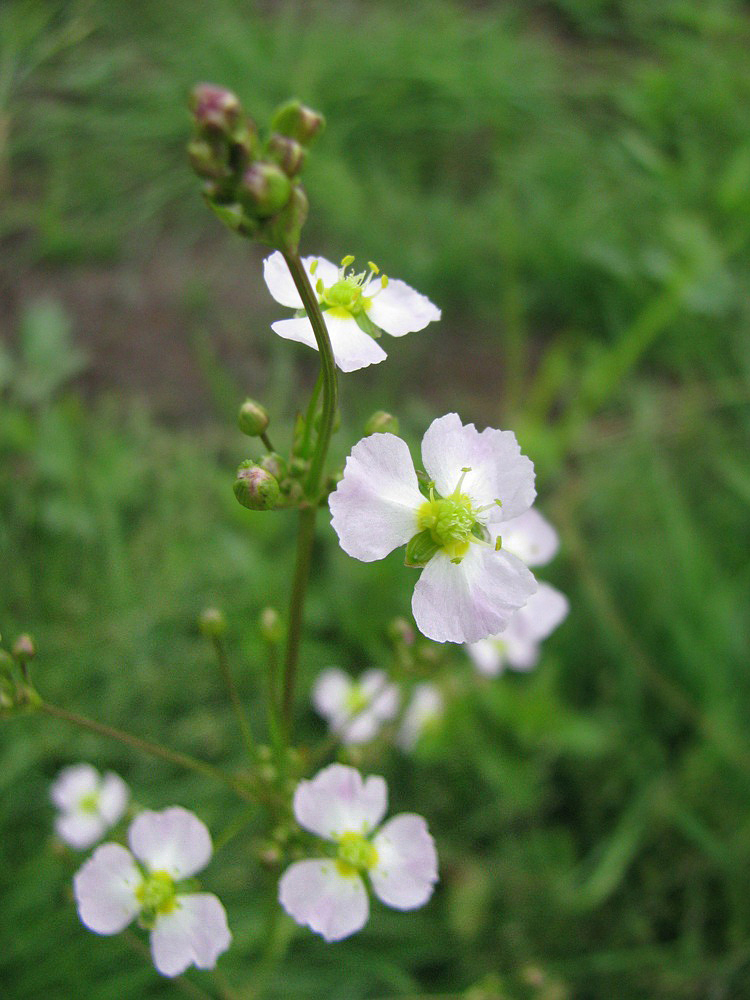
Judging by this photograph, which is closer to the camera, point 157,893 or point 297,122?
point 297,122

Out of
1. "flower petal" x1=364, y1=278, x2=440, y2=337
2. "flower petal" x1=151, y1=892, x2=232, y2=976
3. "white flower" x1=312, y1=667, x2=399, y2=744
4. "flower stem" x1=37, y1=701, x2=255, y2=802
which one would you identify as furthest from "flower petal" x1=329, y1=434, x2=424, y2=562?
"white flower" x1=312, y1=667, x2=399, y2=744

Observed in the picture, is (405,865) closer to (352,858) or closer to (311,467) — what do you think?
(352,858)

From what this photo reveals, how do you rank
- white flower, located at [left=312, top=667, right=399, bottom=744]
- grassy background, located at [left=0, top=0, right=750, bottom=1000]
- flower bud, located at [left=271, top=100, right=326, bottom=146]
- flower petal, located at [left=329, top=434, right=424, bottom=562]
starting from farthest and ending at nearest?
white flower, located at [left=312, top=667, right=399, bottom=744] → grassy background, located at [left=0, top=0, right=750, bottom=1000] → flower petal, located at [left=329, top=434, right=424, bottom=562] → flower bud, located at [left=271, top=100, right=326, bottom=146]

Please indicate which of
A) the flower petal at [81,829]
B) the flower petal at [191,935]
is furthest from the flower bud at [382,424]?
the flower petal at [81,829]

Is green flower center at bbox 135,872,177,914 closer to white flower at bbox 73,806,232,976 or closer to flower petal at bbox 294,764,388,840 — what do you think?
white flower at bbox 73,806,232,976

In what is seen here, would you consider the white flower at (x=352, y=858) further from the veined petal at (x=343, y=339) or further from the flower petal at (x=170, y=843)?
the veined petal at (x=343, y=339)

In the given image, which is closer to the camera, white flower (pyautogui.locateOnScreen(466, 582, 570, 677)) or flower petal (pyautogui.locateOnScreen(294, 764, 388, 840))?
flower petal (pyautogui.locateOnScreen(294, 764, 388, 840))

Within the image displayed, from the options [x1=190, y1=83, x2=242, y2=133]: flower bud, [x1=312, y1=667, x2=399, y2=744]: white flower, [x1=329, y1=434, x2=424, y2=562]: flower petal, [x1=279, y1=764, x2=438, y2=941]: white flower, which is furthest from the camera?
[x1=312, y1=667, x2=399, y2=744]: white flower

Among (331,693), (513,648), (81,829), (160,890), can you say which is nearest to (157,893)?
(160,890)
